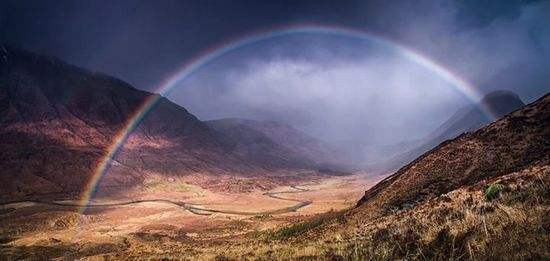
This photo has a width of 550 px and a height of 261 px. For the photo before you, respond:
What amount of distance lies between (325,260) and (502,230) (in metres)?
5.72

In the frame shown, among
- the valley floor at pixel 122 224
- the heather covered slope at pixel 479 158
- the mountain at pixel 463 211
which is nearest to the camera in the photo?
the mountain at pixel 463 211

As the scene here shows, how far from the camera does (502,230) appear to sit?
10.0 m

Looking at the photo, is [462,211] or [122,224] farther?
[122,224]

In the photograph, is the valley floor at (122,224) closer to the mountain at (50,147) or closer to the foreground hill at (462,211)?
the mountain at (50,147)

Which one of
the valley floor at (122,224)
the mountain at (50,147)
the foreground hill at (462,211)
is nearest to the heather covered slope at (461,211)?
the foreground hill at (462,211)

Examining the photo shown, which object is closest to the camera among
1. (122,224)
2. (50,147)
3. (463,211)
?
(463,211)

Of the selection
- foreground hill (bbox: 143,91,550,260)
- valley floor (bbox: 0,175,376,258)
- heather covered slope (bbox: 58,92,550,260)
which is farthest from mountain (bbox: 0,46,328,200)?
foreground hill (bbox: 143,91,550,260)

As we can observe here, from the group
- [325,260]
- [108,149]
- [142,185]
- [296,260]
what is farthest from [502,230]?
[108,149]

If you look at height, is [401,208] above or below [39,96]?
below

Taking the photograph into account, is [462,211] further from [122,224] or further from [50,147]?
[50,147]

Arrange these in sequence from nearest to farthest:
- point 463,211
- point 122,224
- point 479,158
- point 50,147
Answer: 1. point 463,211
2. point 479,158
3. point 122,224
4. point 50,147

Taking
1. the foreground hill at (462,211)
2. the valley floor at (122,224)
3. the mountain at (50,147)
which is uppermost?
the mountain at (50,147)

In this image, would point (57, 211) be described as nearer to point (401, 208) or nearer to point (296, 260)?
point (401, 208)

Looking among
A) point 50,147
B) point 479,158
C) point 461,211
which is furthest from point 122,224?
point 50,147
